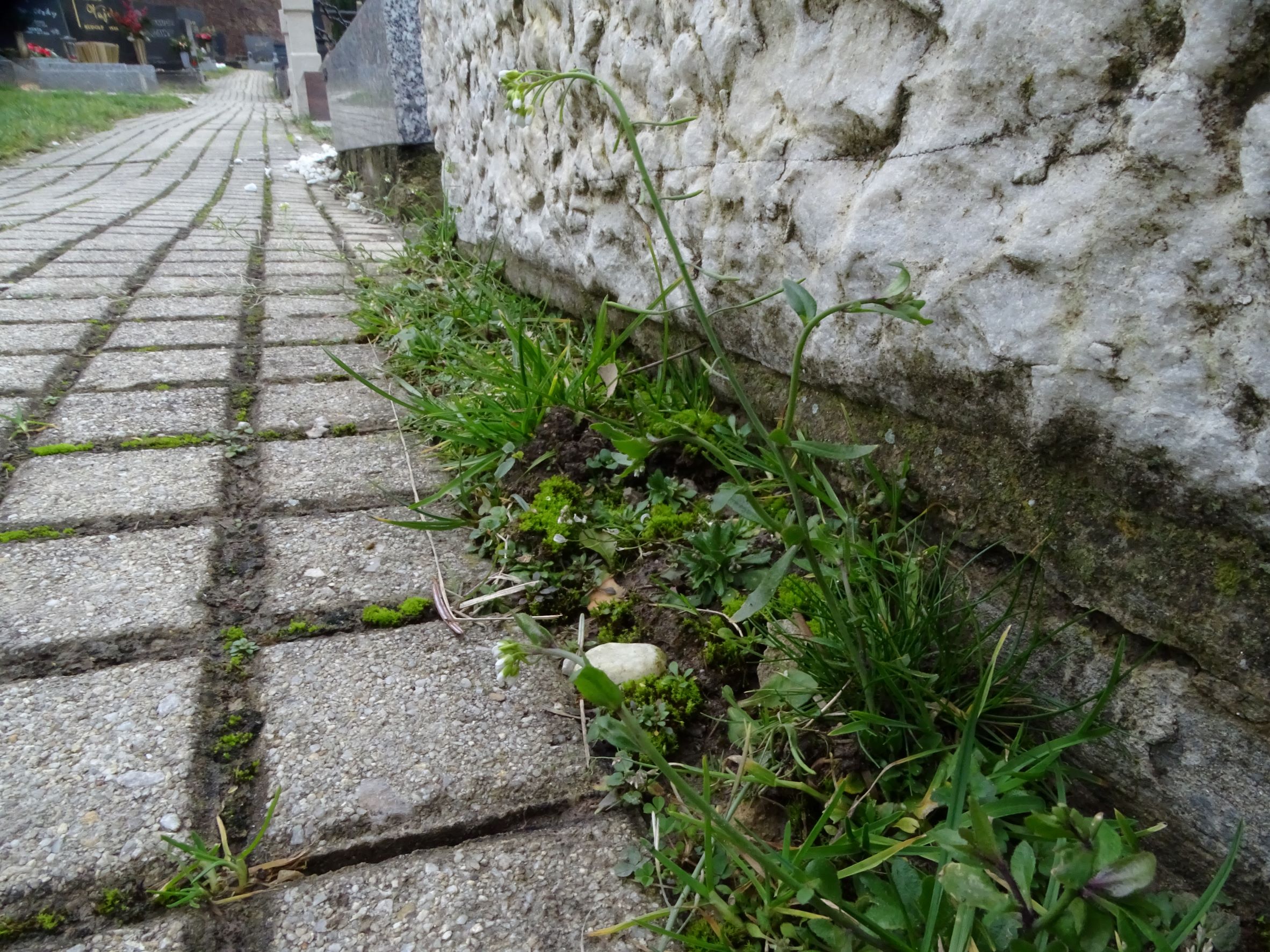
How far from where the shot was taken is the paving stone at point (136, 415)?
182 centimetres

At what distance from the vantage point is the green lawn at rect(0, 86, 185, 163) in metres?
8.34

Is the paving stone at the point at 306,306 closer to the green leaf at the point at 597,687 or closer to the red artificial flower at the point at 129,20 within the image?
the green leaf at the point at 597,687

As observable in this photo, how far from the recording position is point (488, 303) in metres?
2.47

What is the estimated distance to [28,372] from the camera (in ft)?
6.98

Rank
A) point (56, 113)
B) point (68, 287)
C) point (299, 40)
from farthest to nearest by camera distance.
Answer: point (299, 40) → point (56, 113) → point (68, 287)

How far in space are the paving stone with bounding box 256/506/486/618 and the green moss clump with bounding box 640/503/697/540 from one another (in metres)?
0.29

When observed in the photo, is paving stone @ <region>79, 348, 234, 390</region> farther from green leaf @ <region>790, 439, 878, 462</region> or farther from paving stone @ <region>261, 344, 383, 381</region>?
green leaf @ <region>790, 439, 878, 462</region>


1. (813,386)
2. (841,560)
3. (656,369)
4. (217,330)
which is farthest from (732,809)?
(217,330)

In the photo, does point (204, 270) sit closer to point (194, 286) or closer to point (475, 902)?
point (194, 286)

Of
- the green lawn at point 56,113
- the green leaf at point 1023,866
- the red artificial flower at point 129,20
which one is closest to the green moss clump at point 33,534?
the green leaf at point 1023,866

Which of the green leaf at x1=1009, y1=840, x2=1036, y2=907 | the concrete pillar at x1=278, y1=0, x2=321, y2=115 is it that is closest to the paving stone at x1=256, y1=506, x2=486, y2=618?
the green leaf at x1=1009, y1=840, x2=1036, y2=907

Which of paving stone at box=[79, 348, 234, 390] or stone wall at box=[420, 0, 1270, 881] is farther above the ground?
stone wall at box=[420, 0, 1270, 881]

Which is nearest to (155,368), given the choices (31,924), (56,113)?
(31,924)

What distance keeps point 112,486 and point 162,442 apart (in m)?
0.22
